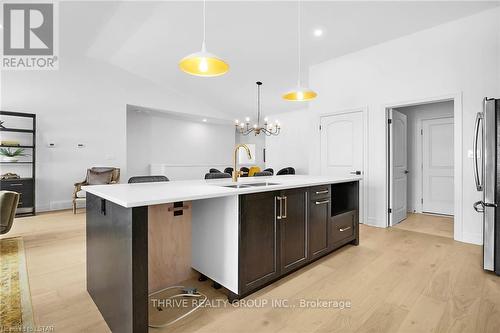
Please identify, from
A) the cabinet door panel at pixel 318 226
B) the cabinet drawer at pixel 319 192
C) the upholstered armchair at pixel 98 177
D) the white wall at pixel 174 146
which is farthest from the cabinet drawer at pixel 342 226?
the white wall at pixel 174 146

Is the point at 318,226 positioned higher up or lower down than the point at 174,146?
lower down

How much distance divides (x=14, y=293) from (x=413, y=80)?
5112 millimetres

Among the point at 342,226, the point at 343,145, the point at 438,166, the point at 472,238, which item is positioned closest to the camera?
the point at 342,226

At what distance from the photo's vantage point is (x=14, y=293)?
1888 millimetres

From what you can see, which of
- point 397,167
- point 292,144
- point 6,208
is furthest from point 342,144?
point 6,208

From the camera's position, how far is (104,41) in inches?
197

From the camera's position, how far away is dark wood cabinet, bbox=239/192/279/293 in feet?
5.80

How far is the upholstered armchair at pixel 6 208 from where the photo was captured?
2.66 m

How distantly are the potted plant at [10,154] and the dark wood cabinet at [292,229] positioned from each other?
5.33m

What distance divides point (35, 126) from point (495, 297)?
23.2 feet

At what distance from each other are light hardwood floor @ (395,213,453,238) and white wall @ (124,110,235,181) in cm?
613

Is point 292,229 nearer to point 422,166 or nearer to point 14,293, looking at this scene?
point 14,293

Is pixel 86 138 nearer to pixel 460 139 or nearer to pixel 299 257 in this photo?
pixel 299 257

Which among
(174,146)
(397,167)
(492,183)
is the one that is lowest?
(492,183)
